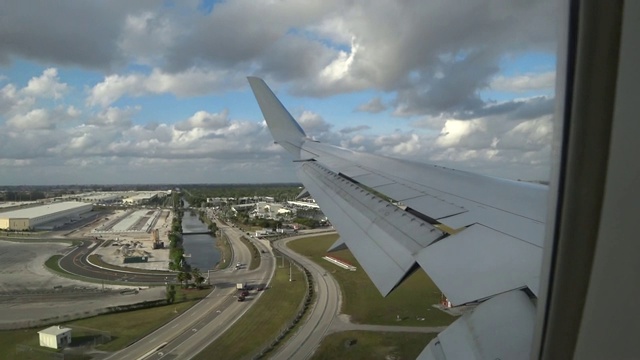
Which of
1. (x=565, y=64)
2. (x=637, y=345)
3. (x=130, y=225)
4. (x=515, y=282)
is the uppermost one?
(x=565, y=64)

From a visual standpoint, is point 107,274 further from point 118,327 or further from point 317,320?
point 317,320

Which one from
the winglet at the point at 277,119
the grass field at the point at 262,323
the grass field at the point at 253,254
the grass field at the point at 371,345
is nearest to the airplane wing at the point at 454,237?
the winglet at the point at 277,119

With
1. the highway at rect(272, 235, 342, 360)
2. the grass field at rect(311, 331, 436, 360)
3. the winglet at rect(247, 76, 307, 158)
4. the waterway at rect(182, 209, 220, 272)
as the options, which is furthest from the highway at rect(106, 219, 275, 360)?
the winglet at rect(247, 76, 307, 158)

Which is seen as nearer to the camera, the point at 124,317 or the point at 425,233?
the point at 425,233

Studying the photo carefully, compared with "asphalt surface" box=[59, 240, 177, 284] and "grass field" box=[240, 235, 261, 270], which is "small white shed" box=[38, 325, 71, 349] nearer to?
"asphalt surface" box=[59, 240, 177, 284]

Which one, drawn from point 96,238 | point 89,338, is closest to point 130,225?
point 96,238

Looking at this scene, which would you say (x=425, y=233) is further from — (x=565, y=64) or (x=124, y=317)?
(x=124, y=317)
